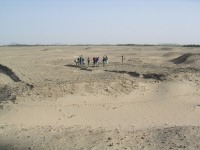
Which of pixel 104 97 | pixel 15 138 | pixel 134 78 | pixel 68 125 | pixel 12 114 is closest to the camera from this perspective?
pixel 15 138

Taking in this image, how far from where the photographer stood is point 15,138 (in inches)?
569

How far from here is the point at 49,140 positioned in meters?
13.7

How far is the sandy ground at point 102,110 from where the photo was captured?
13344 mm

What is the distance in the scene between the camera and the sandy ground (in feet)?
43.8

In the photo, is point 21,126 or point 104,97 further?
point 104,97

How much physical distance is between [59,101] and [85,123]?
3.71m

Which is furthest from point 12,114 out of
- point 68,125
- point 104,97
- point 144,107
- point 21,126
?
point 144,107

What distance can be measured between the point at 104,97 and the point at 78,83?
2077 millimetres

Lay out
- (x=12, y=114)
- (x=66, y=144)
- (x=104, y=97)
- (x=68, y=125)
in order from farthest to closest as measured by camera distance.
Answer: (x=104, y=97) < (x=12, y=114) < (x=68, y=125) < (x=66, y=144)

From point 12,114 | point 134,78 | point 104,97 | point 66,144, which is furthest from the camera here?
point 134,78

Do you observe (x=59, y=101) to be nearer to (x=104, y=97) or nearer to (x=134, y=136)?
(x=104, y=97)

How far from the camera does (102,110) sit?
19.1 meters

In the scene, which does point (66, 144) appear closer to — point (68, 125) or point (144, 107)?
point (68, 125)

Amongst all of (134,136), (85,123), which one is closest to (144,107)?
(85,123)
